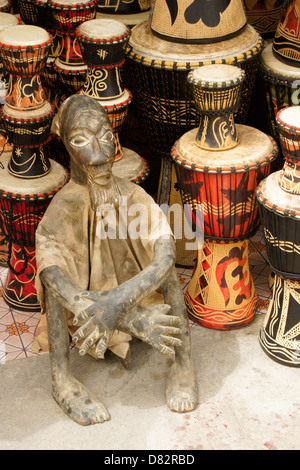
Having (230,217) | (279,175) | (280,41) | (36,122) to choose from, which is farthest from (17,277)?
(280,41)

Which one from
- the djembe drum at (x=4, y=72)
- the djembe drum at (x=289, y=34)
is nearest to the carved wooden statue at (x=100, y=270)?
the djembe drum at (x=4, y=72)

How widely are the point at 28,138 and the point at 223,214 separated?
96cm

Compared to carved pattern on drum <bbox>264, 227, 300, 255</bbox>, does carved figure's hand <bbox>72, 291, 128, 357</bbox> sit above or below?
above

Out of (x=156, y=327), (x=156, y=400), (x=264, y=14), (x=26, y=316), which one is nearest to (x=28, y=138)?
(x=26, y=316)

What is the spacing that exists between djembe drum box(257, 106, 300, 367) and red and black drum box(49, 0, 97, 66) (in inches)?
47.3

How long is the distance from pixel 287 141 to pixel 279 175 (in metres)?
0.21

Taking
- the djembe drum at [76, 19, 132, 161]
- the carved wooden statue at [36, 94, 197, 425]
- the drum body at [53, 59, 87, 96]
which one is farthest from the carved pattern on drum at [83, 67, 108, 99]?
the carved wooden statue at [36, 94, 197, 425]

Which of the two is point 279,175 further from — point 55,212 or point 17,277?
point 17,277

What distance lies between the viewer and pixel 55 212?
3857mm

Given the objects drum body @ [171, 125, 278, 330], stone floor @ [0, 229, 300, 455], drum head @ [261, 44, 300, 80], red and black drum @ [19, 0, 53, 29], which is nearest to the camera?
stone floor @ [0, 229, 300, 455]

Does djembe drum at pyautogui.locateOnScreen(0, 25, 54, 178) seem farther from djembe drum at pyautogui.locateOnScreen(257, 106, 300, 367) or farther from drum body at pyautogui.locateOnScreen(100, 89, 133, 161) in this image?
djembe drum at pyautogui.locateOnScreen(257, 106, 300, 367)

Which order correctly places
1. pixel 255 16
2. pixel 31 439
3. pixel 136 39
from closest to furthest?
pixel 31 439
pixel 136 39
pixel 255 16

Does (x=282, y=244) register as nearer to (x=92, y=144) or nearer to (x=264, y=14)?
(x=92, y=144)

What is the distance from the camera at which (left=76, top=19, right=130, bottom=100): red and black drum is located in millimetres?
4211
